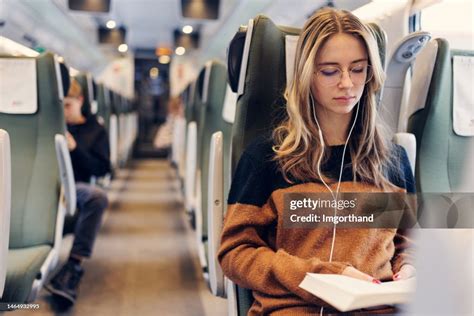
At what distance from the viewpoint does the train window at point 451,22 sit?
57.0 inches

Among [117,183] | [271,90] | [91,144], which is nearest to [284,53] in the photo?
[271,90]

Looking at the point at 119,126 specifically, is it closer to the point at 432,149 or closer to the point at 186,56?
the point at 186,56

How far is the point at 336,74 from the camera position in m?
1.10

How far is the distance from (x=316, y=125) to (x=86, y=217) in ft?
4.74

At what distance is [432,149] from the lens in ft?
4.88

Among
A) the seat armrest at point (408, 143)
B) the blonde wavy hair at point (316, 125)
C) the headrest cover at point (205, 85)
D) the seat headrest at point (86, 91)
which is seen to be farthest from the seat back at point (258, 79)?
the headrest cover at point (205, 85)

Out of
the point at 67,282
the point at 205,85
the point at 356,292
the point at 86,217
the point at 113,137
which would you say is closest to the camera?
the point at 356,292

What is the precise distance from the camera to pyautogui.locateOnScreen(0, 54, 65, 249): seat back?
1.63 m

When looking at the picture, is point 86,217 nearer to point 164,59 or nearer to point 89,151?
point 89,151

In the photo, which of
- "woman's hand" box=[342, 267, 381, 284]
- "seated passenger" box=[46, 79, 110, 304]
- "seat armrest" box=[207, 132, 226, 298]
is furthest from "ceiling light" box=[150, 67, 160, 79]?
"woman's hand" box=[342, 267, 381, 284]

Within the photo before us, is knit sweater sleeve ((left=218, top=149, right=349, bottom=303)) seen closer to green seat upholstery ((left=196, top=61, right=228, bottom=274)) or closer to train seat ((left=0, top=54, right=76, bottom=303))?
train seat ((left=0, top=54, right=76, bottom=303))

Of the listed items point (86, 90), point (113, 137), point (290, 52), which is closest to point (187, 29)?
point (290, 52)

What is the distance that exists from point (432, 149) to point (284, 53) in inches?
19.4

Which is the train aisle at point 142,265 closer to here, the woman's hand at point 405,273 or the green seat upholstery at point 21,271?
the green seat upholstery at point 21,271
